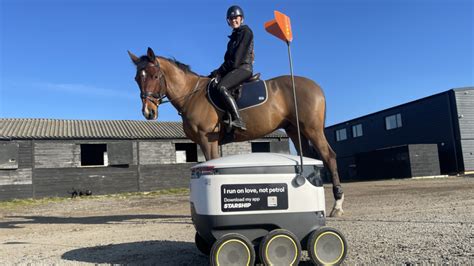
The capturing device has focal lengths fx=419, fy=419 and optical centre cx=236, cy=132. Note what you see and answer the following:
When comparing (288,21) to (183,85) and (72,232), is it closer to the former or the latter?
(183,85)

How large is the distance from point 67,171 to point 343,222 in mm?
24090

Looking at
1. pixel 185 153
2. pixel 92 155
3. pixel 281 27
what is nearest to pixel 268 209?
pixel 281 27

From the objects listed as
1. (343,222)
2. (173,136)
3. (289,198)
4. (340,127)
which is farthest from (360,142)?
(289,198)

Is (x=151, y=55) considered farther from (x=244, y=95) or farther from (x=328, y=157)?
(x=328, y=157)

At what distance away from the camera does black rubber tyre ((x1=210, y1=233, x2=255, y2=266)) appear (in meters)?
4.12

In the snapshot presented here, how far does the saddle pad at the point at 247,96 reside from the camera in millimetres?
7426

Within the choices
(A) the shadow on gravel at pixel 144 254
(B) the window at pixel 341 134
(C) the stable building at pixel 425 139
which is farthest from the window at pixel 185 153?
(A) the shadow on gravel at pixel 144 254

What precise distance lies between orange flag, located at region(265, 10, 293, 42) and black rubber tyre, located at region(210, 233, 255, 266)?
2833mm

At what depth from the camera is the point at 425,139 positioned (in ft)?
124

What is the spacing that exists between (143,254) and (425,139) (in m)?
37.3

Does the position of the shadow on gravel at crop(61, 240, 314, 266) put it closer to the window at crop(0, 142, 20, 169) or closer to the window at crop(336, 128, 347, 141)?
the window at crop(0, 142, 20, 169)

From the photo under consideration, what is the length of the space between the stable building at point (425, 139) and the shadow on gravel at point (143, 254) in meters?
30.0

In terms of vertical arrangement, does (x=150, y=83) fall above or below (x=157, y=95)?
above

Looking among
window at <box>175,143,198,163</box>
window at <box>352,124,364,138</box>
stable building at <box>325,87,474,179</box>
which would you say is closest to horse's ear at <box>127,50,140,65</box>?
window at <box>175,143,198,163</box>
